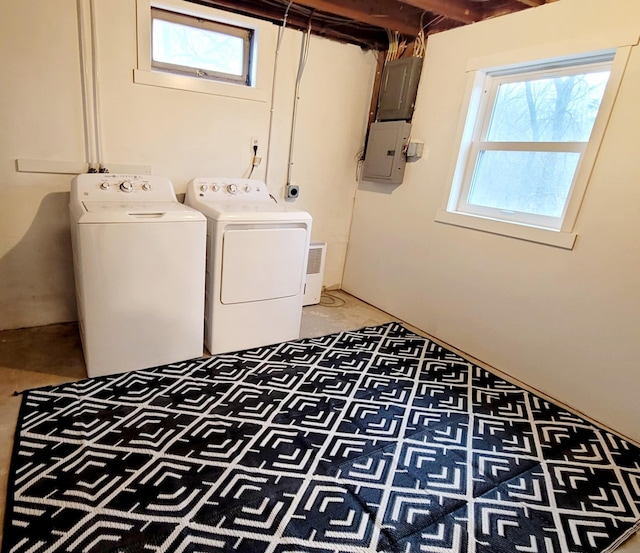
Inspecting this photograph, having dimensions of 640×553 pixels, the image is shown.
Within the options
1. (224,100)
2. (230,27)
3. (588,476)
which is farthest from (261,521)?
(230,27)

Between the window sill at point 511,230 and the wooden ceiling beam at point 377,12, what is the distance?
1.45 m

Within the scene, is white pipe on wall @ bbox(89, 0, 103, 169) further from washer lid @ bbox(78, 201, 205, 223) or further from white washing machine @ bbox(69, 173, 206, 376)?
washer lid @ bbox(78, 201, 205, 223)

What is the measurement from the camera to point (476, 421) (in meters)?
1.98

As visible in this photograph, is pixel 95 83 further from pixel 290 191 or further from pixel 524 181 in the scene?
pixel 524 181

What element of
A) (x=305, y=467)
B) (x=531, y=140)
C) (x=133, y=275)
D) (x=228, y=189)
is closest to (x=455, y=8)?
(x=531, y=140)

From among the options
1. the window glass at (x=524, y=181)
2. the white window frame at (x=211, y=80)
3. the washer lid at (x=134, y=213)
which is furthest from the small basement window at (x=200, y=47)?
the window glass at (x=524, y=181)

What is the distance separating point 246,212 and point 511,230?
166 centimetres

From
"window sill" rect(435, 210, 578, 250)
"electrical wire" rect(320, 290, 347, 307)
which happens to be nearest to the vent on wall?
"electrical wire" rect(320, 290, 347, 307)

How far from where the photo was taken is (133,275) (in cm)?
194

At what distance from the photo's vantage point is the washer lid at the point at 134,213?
A: 1.81m

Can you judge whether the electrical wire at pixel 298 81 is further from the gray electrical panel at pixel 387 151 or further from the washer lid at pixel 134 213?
the washer lid at pixel 134 213

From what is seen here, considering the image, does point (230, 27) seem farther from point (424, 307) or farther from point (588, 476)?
point (588, 476)

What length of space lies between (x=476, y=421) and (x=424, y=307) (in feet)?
3.79

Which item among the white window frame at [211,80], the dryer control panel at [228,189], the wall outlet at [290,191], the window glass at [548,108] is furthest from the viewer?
the wall outlet at [290,191]
